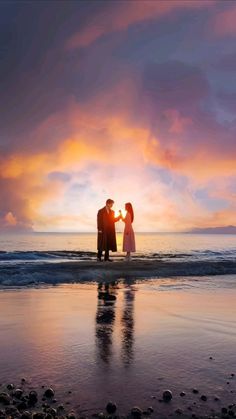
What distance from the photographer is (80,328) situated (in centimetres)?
701

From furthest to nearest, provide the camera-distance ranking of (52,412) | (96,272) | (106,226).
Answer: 1. (106,226)
2. (96,272)
3. (52,412)

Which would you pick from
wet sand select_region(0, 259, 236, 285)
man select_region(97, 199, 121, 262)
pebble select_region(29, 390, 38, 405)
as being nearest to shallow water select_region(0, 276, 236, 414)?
pebble select_region(29, 390, 38, 405)

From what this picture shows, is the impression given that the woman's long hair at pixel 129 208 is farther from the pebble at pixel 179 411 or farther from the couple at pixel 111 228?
the pebble at pixel 179 411

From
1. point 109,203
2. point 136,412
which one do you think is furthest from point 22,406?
point 109,203

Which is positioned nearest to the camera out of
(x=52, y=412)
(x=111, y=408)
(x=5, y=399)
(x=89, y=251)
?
(x=52, y=412)

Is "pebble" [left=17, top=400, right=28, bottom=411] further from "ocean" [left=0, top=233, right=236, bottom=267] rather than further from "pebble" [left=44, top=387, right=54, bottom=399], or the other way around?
"ocean" [left=0, top=233, right=236, bottom=267]

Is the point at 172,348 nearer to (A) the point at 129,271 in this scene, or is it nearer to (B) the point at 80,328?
(B) the point at 80,328

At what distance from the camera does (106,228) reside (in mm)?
21844

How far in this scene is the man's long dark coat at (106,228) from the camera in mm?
21750

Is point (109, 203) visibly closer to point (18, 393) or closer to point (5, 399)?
point (18, 393)

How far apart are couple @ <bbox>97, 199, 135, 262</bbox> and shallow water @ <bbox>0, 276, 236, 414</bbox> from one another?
1080 centimetres

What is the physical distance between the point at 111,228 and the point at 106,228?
0.31 metres

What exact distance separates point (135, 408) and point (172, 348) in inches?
86.6

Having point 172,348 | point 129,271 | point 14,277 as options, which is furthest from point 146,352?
point 129,271
